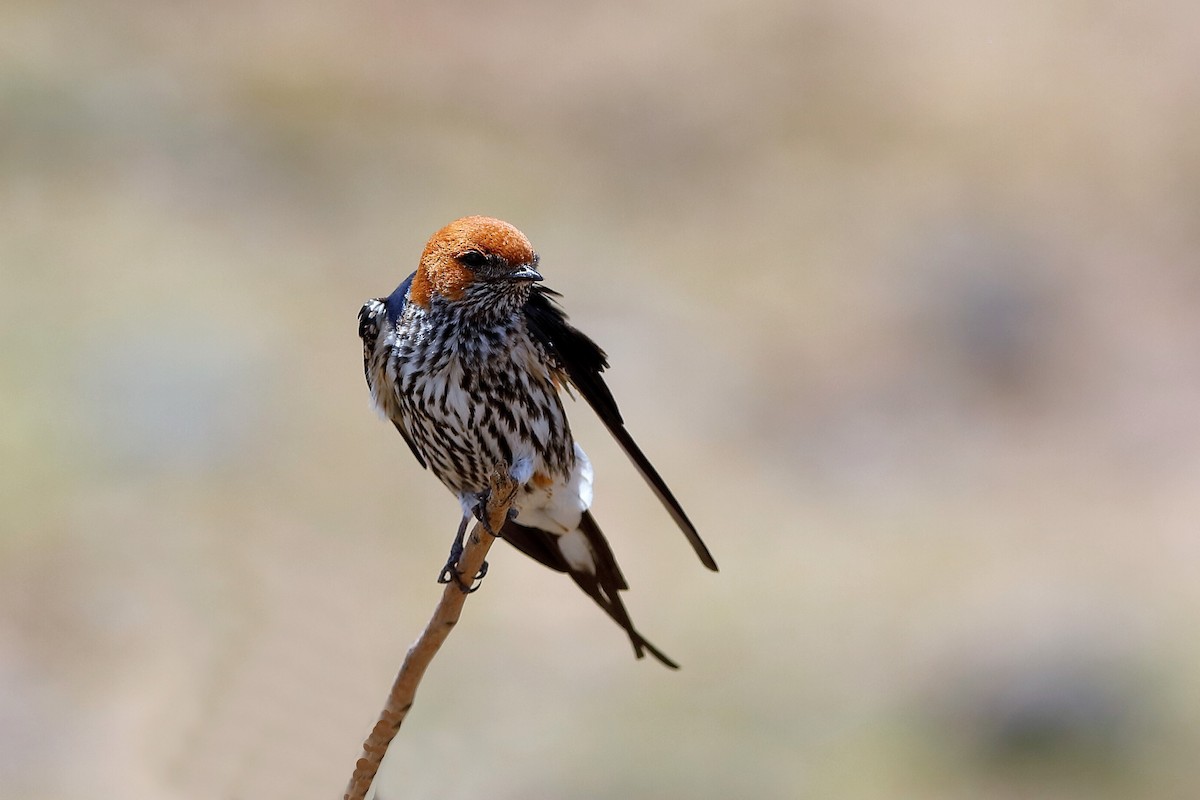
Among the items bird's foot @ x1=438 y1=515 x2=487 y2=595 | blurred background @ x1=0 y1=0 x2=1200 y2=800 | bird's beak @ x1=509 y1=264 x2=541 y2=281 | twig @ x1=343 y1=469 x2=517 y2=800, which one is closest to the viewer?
twig @ x1=343 y1=469 x2=517 y2=800

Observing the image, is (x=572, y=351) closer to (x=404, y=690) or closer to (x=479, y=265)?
(x=479, y=265)

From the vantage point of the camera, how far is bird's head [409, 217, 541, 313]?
5.32 meters

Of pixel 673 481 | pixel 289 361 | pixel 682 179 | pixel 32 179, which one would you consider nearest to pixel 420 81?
pixel 682 179

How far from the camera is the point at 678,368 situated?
16281 millimetres

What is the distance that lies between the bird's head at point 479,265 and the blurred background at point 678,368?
16.1 feet

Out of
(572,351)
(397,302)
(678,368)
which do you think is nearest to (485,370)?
(572,351)

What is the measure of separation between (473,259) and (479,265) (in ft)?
0.10

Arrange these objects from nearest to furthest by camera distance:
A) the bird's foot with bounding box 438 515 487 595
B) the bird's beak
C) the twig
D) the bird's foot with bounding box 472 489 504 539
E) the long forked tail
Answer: the twig, the bird's foot with bounding box 438 515 487 595, the bird's foot with bounding box 472 489 504 539, the bird's beak, the long forked tail

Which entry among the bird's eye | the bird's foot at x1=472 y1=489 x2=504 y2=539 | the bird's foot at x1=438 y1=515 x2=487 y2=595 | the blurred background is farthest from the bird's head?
the blurred background

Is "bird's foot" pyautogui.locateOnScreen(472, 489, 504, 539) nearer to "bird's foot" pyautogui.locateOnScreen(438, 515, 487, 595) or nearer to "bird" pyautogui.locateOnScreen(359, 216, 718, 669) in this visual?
"bird" pyautogui.locateOnScreen(359, 216, 718, 669)

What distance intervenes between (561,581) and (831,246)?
305 inches

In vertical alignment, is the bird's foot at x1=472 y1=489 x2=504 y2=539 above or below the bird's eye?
below

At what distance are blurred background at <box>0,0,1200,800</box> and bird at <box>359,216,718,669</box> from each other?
438cm

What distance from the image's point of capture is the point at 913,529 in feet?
49.8
